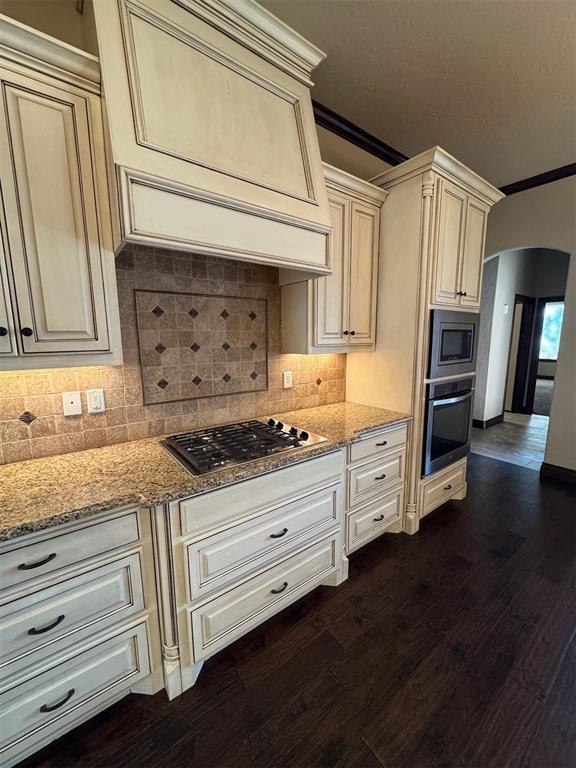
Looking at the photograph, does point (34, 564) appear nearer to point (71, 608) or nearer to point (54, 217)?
point (71, 608)

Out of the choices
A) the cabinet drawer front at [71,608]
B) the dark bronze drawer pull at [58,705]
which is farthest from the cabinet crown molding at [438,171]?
the dark bronze drawer pull at [58,705]

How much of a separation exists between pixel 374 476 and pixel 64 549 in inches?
67.0

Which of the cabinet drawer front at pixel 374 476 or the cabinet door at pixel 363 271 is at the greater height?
the cabinet door at pixel 363 271

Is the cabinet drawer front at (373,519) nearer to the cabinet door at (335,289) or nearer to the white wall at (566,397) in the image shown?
the cabinet door at (335,289)

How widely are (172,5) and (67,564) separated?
2183mm

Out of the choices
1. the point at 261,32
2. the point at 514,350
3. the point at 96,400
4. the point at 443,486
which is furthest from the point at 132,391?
the point at 514,350

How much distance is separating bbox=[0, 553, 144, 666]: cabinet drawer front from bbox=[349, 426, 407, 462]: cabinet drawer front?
127 centimetres

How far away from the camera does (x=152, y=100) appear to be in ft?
4.02

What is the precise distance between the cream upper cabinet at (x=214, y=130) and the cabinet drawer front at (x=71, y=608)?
1.25m

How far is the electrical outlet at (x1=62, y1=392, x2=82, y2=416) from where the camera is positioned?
1528 mm

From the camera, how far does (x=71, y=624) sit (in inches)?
44.5

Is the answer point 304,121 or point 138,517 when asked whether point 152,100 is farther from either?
point 138,517

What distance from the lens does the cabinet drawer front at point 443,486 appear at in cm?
255

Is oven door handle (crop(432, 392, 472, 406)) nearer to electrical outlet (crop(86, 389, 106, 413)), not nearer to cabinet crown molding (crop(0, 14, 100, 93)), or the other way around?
electrical outlet (crop(86, 389, 106, 413))
